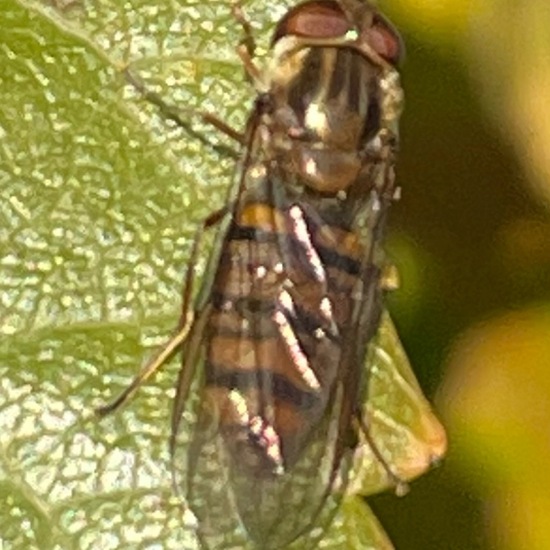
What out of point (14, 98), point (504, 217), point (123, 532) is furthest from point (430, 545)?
point (14, 98)

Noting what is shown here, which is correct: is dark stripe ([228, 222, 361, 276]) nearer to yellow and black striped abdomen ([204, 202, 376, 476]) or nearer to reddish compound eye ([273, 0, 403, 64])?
yellow and black striped abdomen ([204, 202, 376, 476])

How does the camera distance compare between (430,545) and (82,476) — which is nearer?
(82,476)

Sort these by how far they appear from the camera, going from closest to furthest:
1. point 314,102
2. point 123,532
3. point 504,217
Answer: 1. point 123,532
2. point 314,102
3. point 504,217

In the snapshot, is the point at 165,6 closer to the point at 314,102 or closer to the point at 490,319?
the point at 314,102

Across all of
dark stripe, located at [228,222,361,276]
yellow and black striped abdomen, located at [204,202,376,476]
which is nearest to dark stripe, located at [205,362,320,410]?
yellow and black striped abdomen, located at [204,202,376,476]

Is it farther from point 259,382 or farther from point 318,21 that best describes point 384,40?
point 259,382

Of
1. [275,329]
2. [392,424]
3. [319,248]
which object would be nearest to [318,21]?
[319,248]

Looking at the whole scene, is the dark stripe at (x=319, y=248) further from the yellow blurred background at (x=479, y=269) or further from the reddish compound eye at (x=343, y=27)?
the yellow blurred background at (x=479, y=269)

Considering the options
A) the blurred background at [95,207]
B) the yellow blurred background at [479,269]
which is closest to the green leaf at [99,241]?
the blurred background at [95,207]
